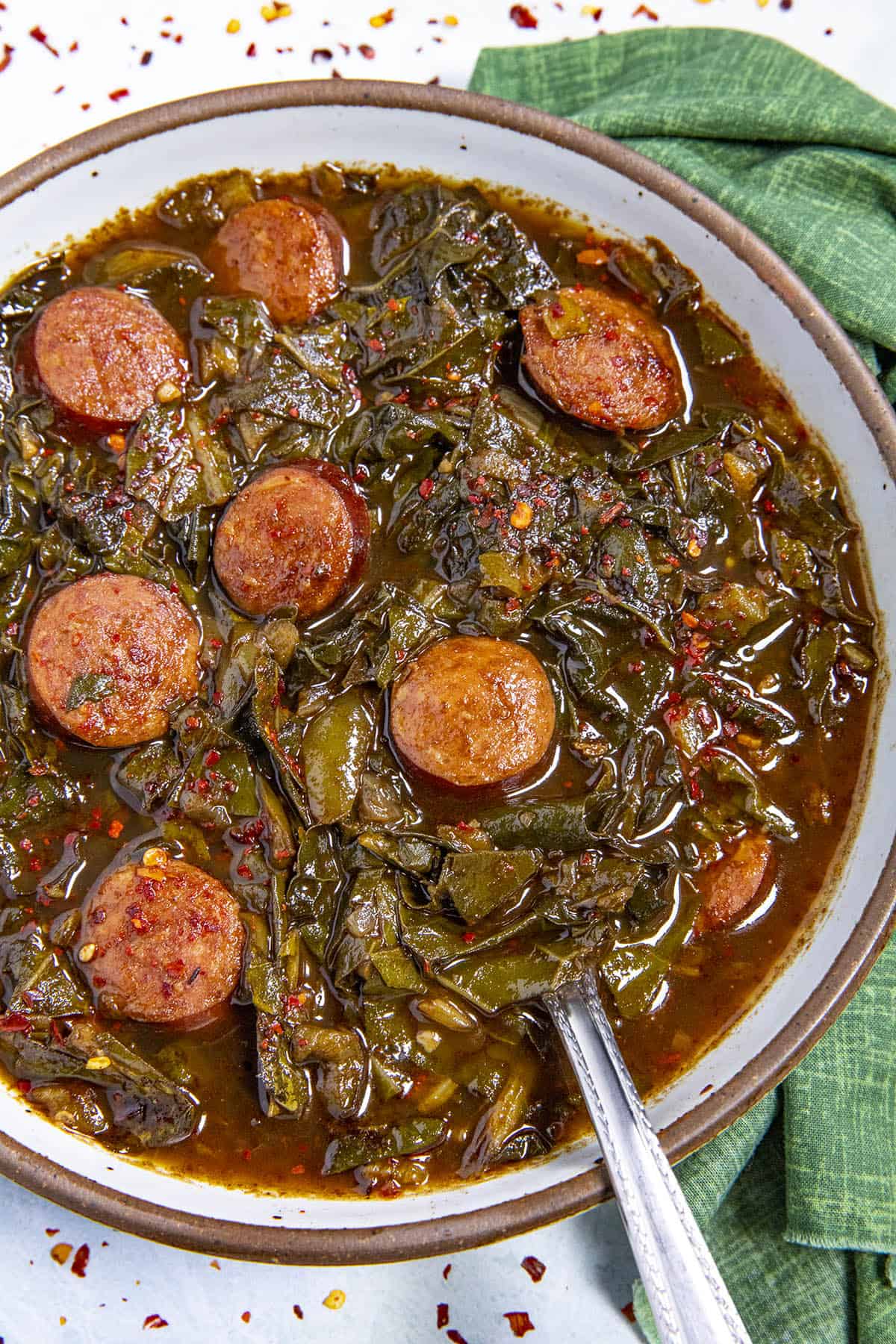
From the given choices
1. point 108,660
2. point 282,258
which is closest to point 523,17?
point 282,258

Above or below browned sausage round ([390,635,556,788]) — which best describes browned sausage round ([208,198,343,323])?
above

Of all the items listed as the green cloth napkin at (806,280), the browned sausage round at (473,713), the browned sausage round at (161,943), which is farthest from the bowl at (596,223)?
the browned sausage round at (473,713)

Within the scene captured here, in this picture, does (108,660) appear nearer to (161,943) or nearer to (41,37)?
(161,943)

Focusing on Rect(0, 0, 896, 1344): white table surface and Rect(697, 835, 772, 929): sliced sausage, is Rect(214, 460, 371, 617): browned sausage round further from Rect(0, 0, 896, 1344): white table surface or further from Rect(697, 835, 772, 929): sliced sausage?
Rect(0, 0, 896, 1344): white table surface

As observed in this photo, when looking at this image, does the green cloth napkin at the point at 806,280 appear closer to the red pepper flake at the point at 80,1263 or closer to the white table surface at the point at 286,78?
the white table surface at the point at 286,78

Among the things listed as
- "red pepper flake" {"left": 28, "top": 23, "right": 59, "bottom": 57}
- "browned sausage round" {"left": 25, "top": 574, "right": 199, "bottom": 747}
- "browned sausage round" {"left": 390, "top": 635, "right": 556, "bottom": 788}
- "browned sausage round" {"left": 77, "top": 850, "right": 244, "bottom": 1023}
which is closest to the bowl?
"browned sausage round" {"left": 77, "top": 850, "right": 244, "bottom": 1023}

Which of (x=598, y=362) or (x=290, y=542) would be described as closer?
(x=290, y=542)
